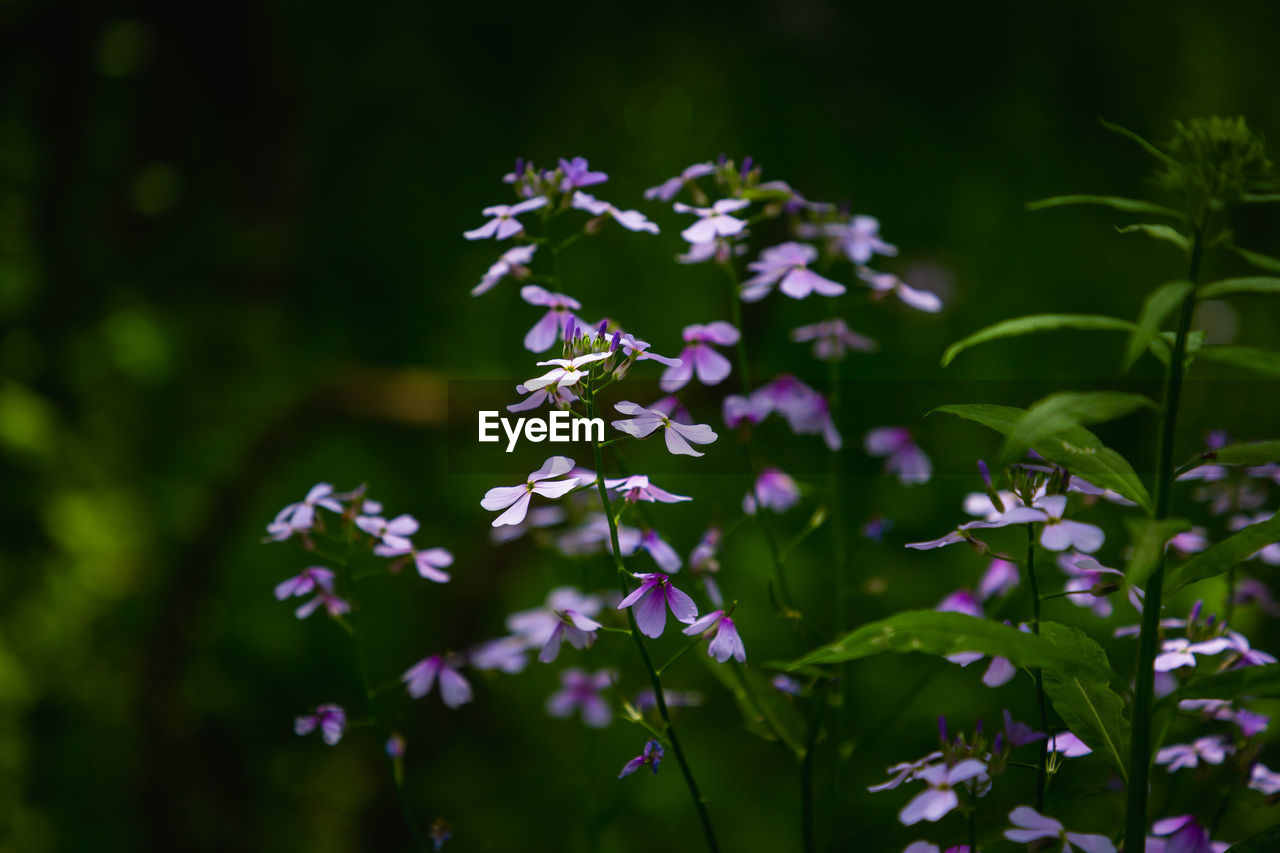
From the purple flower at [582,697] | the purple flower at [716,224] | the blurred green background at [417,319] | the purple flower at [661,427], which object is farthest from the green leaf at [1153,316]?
the blurred green background at [417,319]

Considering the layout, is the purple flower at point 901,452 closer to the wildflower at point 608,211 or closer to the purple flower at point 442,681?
the wildflower at point 608,211

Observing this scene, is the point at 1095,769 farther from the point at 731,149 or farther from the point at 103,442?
the point at 103,442

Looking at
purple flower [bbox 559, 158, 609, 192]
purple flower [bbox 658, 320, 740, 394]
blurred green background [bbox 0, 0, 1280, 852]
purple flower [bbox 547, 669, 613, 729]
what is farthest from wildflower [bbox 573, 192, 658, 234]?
blurred green background [bbox 0, 0, 1280, 852]

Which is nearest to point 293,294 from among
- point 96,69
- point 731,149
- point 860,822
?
point 96,69

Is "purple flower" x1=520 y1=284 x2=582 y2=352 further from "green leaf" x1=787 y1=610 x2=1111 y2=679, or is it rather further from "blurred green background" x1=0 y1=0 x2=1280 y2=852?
"blurred green background" x1=0 y1=0 x2=1280 y2=852

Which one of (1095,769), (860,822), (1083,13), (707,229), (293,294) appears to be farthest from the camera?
(1083,13)
